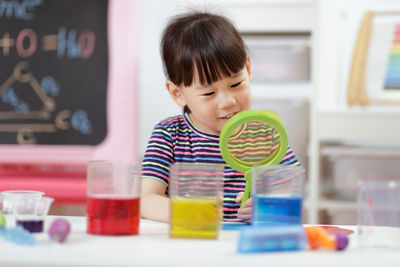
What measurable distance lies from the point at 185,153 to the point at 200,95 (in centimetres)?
17

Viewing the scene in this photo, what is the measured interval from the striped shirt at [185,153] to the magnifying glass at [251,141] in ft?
1.04

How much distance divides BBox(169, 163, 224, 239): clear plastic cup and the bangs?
436mm

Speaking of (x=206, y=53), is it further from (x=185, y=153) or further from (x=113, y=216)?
(x=113, y=216)

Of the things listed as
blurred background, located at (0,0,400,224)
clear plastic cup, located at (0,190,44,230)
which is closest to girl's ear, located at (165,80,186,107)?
clear plastic cup, located at (0,190,44,230)

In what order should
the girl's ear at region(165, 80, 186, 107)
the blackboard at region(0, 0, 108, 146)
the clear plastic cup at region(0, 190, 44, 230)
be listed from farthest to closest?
the blackboard at region(0, 0, 108, 146), the girl's ear at region(165, 80, 186, 107), the clear plastic cup at region(0, 190, 44, 230)

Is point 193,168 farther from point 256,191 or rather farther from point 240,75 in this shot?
point 240,75

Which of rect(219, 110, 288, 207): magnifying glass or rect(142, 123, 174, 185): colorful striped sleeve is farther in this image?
rect(142, 123, 174, 185): colorful striped sleeve

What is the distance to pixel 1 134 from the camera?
2.75m

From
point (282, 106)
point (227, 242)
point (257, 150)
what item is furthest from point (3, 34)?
point (227, 242)

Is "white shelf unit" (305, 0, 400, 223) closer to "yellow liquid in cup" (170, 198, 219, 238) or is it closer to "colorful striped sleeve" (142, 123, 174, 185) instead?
"colorful striped sleeve" (142, 123, 174, 185)

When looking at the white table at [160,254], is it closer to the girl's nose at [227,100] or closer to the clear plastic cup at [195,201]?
the clear plastic cup at [195,201]

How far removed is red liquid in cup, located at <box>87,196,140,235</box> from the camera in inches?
30.1

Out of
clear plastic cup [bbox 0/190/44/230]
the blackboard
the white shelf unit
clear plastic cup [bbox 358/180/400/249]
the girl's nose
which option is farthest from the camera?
the blackboard

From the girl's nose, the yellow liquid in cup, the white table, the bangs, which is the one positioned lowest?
the white table
